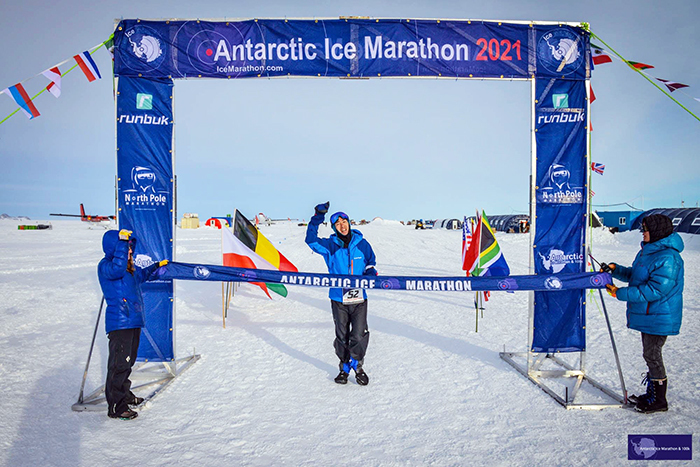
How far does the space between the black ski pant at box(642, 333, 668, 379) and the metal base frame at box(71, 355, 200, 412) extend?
5.70m

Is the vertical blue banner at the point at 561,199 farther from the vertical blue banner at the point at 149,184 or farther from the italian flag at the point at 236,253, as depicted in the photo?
the vertical blue banner at the point at 149,184

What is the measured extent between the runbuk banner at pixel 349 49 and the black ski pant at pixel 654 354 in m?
3.47

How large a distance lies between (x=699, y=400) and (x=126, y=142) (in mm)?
7773

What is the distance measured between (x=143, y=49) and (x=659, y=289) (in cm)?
683

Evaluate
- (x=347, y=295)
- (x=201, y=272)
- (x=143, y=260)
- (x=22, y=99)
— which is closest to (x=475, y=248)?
(x=347, y=295)

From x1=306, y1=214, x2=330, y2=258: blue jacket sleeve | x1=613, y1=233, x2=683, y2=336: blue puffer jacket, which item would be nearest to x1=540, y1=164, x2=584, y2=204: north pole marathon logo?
x1=613, y1=233, x2=683, y2=336: blue puffer jacket

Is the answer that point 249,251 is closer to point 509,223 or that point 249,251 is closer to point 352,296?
point 352,296

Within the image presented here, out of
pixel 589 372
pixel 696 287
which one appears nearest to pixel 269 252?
pixel 589 372

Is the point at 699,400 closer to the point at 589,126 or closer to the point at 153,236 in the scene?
the point at 589,126

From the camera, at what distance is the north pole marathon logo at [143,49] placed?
16.5 feet

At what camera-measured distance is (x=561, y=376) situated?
516 cm

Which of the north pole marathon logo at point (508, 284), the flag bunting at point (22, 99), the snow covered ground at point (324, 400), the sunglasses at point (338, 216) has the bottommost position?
the snow covered ground at point (324, 400)

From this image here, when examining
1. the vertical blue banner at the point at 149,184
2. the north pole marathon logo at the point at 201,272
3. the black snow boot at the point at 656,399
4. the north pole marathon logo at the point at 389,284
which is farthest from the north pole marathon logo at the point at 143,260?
the black snow boot at the point at 656,399

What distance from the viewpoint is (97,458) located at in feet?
10.8
